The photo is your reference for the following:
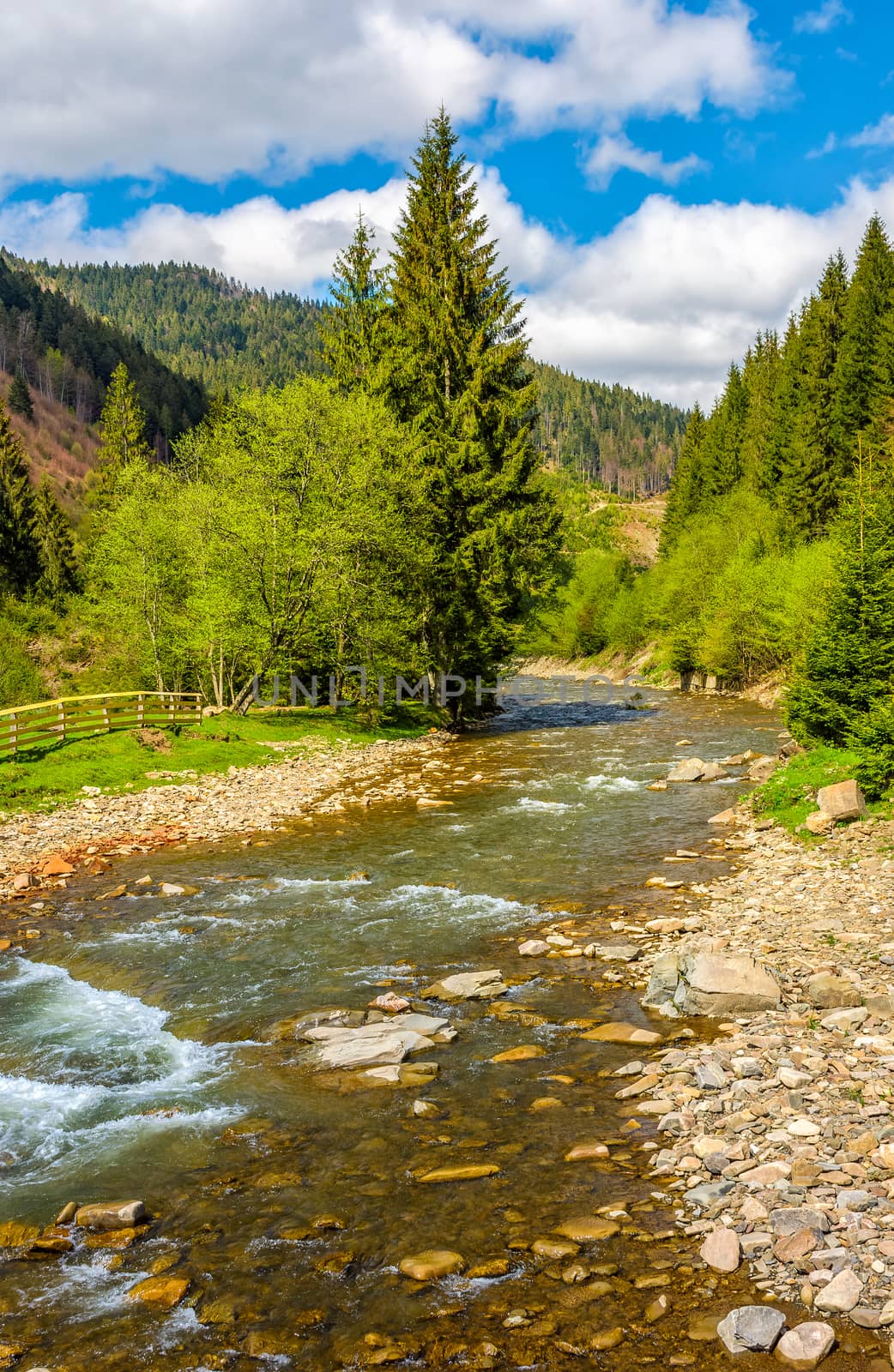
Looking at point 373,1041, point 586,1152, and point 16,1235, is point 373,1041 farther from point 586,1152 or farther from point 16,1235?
point 16,1235

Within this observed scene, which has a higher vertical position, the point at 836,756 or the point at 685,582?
the point at 685,582

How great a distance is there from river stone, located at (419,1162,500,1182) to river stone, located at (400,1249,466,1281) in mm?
1024

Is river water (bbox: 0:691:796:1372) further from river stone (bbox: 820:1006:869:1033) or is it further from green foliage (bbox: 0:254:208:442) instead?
green foliage (bbox: 0:254:208:442)

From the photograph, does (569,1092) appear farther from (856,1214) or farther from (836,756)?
(836,756)

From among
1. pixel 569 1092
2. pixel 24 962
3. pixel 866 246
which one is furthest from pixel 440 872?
pixel 866 246

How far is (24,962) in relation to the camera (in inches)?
544

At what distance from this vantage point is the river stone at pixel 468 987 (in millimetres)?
11719

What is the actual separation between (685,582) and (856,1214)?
69.0 meters

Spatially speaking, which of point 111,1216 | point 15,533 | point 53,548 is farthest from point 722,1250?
point 53,548

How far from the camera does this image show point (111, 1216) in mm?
7230

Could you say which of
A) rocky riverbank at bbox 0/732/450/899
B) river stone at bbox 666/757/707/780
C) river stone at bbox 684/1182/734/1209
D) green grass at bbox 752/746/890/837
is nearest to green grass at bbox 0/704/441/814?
rocky riverbank at bbox 0/732/450/899

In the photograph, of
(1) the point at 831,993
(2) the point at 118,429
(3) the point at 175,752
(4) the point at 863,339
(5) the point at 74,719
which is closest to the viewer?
(1) the point at 831,993

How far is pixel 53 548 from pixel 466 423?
2372 inches

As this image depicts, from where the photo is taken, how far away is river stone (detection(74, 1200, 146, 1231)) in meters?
7.20
